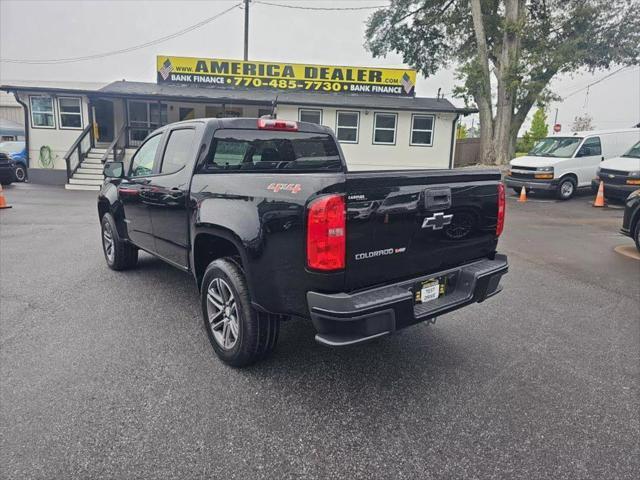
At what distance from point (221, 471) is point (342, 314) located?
39.3 inches

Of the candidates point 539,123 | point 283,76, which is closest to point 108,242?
point 283,76

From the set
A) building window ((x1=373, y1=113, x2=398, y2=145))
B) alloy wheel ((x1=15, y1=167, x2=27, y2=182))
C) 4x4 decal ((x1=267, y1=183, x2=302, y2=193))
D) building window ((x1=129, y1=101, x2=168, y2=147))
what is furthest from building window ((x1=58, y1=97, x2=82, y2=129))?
4x4 decal ((x1=267, y1=183, x2=302, y2=193))

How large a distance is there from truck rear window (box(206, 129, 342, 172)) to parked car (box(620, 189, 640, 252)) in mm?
5361

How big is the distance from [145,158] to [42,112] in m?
17.7

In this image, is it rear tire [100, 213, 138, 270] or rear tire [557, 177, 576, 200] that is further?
rear tire [557, 177, 576, 200]

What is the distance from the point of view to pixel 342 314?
2467 millimetres

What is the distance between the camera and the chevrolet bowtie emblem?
291 cm

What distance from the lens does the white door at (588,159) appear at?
49.0ft

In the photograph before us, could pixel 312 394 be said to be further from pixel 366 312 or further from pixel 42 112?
pixel 42 112

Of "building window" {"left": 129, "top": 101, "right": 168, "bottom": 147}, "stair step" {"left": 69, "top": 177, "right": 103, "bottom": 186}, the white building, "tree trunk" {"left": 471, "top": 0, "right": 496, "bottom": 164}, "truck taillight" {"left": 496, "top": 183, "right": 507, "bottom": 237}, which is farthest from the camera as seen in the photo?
"building window" {"left": 129, "top": 101, "right": 168, "bottom": 147}

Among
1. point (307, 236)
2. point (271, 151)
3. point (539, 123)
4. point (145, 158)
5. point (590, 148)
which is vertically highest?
point (539, 123)

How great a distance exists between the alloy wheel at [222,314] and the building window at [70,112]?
18.8m

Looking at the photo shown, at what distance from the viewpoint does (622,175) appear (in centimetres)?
1275

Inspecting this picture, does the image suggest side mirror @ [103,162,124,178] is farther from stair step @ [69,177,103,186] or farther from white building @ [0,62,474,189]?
white building @ [0,62,474,189]
